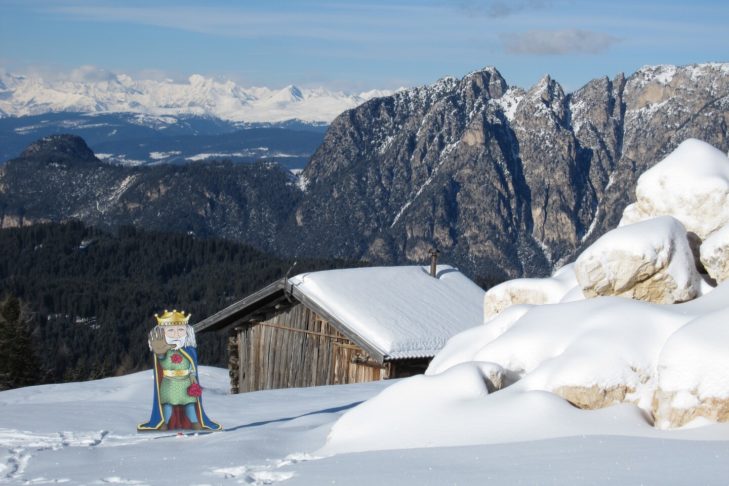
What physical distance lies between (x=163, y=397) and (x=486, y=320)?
15.6 feet

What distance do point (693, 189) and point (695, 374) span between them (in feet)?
12.3

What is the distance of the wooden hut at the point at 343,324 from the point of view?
22547 mm

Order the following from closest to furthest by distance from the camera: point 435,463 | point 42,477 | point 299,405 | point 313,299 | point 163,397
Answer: point 435,463
point 42,477
point 163,397
point 299,405
point 313,299

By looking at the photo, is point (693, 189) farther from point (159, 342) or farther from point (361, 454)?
point (159, 342)

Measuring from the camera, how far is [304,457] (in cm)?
1080

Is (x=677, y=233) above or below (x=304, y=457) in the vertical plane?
above

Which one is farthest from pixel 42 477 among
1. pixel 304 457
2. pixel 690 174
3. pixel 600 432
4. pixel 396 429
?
pixel 690 174

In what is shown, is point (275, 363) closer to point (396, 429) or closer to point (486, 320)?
point (486, 320)

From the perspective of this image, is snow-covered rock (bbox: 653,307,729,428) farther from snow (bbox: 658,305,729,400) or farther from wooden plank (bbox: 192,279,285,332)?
wooden plank (bbox: 192,279,285,332)

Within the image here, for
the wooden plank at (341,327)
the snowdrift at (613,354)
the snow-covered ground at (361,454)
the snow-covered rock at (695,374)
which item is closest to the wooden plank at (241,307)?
the wooden plank at (341,327)

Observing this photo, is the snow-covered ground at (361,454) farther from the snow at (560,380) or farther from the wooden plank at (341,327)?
the wooden plank at (341,327)

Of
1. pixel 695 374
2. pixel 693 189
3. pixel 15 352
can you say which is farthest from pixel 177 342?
pixel 15 352

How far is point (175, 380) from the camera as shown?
14.1m

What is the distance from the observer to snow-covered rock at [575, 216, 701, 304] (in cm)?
1178
